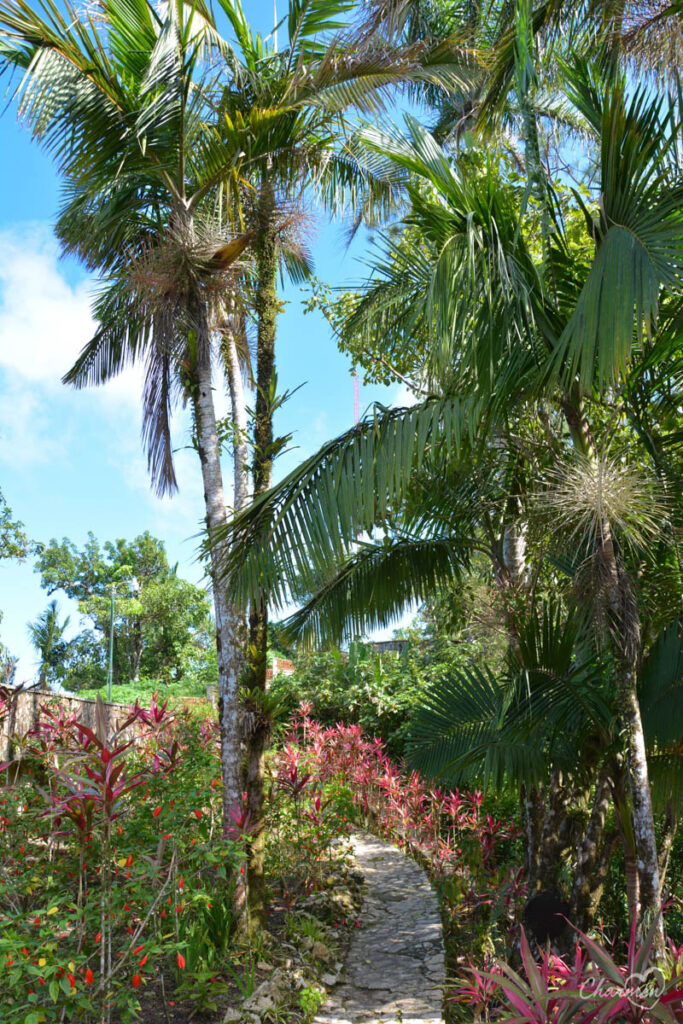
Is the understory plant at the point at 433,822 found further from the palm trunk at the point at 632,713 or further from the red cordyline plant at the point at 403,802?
the palm trunk at the point at 632,713

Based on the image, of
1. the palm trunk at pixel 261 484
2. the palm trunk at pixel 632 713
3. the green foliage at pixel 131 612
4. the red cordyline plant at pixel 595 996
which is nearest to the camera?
the red cordyline plant at pixel 595 996

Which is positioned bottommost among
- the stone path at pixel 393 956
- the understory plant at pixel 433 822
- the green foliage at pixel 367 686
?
the stone path at pixel 393 956

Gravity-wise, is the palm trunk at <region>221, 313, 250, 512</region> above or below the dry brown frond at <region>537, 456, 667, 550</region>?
above

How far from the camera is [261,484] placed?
545cm

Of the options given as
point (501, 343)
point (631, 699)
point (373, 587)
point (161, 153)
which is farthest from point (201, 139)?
point (631, 699)

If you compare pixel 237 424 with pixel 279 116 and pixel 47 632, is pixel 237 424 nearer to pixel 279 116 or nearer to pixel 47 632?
pixel 279 116

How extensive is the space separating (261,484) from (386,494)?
5.20ft

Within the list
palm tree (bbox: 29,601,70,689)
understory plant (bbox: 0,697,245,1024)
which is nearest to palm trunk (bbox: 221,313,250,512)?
understory plant (bbox: 0,697,245,1024)

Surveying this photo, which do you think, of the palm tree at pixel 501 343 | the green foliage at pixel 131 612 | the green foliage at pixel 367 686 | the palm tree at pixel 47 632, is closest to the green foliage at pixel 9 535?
the green foliage at pixel 367 686

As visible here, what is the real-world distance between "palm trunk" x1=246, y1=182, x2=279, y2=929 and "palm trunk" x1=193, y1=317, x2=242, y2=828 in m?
0.12

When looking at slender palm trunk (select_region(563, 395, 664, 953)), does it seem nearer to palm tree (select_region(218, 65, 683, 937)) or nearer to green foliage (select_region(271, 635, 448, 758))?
palm tree (select_region(218, 65, 683, 937))

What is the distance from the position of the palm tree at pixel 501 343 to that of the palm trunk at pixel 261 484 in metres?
0.59

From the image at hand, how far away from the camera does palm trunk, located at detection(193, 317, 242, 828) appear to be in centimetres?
496

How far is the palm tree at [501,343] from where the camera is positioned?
3.56 meters
